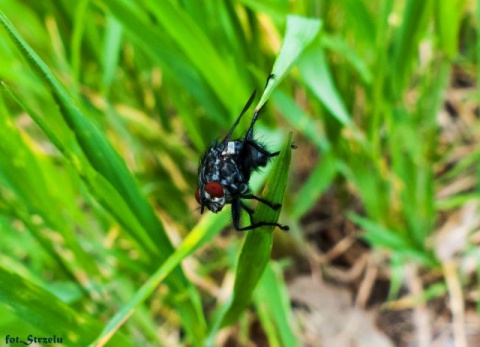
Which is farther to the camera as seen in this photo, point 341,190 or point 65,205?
point 341,190

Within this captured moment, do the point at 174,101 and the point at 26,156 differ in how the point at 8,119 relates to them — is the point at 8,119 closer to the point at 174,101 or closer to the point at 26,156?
the point at 26,156

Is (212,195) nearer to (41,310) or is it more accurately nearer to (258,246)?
(258,246)

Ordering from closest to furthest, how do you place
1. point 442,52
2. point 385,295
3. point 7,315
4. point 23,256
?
1. point 7,315
2. point 442,52
3. point 385,295
4. point 23,256

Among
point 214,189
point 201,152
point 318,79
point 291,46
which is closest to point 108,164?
point 214,189

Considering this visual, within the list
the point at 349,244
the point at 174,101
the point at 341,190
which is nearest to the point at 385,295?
the point at 349,244

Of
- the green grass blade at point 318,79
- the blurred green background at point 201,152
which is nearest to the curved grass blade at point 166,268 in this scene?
the blurred green background at point 201,152

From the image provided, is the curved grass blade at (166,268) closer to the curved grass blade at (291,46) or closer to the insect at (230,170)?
the insect at (230,170)
